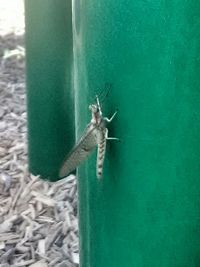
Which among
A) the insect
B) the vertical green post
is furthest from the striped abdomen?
the vertical green post

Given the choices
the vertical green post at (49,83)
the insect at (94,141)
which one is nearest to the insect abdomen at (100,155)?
the insect at (94,141)

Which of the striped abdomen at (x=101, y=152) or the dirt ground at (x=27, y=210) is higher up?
the striped abdomen at (x=101, y=152)

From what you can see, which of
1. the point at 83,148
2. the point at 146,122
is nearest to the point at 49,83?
the point at 83,148

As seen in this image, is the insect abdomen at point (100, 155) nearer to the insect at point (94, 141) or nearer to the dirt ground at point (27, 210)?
the insect at point (94, 141)

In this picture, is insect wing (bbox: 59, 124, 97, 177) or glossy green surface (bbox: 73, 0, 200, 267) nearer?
glossy green surface (bbox: 73, 0, 200, 267)

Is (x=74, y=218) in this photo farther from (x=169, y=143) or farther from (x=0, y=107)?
(x=169, y=143)

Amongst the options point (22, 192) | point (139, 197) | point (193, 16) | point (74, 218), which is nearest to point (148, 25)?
point (193, 16)

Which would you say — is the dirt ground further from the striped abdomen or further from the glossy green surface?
the striped abdomen
